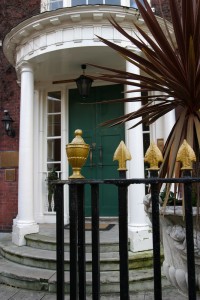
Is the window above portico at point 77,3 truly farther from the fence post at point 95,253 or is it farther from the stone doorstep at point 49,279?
the fence post at point 95,253

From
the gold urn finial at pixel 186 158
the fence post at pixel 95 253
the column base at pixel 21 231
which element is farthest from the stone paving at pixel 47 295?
the gold urn finial at pixel 186 158

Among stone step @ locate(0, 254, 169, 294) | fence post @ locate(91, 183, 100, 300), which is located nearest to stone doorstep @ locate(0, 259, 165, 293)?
stone step @ locate(0, 254, 169, 294)

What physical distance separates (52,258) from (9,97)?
13.7 ft

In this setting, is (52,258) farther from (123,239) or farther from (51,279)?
(123,239)

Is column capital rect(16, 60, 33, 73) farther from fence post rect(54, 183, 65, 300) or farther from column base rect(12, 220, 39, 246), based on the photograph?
fence post rect(54, 183, 65, 300)

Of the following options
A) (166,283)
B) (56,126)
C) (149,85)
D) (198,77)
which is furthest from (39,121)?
(198,77)

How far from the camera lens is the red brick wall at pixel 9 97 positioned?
675cm

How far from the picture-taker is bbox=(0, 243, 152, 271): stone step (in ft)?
13.2

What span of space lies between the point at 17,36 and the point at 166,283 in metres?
4.64

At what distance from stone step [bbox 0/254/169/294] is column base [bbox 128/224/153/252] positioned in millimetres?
430

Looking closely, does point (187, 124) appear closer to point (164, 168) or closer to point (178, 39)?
point (164, 168)

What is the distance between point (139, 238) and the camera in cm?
441

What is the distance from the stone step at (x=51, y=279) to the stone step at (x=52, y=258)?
84 mm

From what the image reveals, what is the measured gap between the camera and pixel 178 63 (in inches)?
77.7
